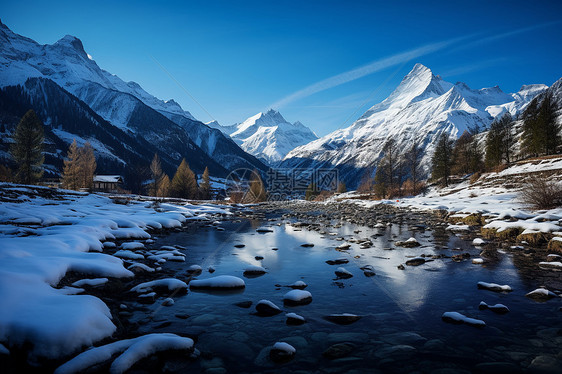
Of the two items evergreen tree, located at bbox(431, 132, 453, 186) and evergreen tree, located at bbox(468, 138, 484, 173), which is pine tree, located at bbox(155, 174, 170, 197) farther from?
evergreen tree, located at bbox(468, 138, 484, 173)

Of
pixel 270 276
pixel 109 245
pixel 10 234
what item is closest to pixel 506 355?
pixel 270 276

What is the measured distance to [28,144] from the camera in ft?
147

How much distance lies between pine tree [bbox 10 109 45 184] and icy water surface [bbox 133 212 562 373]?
53004 millimetres

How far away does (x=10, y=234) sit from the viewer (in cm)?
1082

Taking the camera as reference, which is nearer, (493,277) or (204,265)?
(493,277)

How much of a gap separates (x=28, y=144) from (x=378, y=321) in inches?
2403

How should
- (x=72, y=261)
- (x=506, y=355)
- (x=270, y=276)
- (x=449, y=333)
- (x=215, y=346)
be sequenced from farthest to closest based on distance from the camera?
(x=270, y=276)
(x=72, y=261)
(x=449, y=333)
(x=215, y=346)
(x=506, y=355)

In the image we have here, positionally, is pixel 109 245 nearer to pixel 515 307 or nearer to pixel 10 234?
pixel 10 234

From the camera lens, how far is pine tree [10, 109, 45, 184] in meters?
44.4

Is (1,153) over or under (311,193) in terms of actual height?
over

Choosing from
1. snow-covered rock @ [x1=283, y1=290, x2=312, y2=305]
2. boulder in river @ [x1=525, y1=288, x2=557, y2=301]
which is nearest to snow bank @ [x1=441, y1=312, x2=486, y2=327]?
boulder in river @ [x1=525, y1=288, x2=557, y2=301]

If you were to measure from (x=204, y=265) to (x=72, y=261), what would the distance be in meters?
4.64

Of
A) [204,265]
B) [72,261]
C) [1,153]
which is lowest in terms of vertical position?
[204,265]

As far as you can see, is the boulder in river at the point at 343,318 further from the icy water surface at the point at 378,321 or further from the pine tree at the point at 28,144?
the pine tree at the point at 28,144
